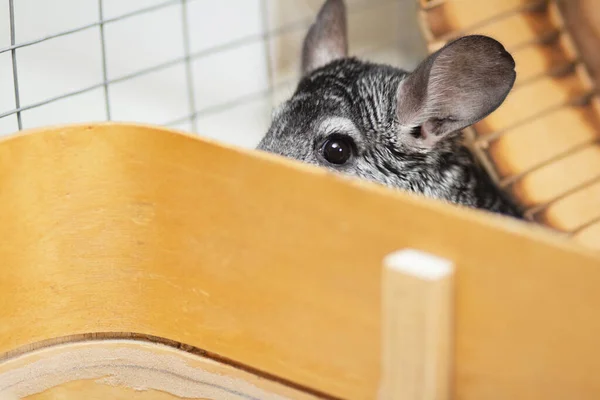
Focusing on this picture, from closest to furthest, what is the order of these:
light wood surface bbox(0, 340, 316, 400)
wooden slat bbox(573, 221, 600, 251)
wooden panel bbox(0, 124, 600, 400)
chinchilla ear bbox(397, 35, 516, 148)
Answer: wooden panel bbox(0, 124, 600, 400)
light wood surface bbox(0, 340, 316, 400)
chinchilla ear bbox(397, 35, 516, 148)
wooden slat bbox(573, 221, 600, 251)

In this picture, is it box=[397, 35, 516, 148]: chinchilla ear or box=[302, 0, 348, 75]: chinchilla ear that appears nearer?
box=[397, 35, 516, 148]: chinchilla ear

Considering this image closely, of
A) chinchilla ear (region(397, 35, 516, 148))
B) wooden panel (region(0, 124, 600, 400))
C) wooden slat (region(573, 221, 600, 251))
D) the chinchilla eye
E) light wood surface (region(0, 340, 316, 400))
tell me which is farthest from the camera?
wooden slat (region(573, 221, 600, 251))

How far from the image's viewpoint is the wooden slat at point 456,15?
1726 mm

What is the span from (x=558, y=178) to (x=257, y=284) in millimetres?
831

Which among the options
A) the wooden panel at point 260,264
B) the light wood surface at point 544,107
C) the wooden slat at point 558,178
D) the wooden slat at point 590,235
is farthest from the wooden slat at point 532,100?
the wooden panel at point 260,264

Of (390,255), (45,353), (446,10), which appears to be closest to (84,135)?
(45,353)

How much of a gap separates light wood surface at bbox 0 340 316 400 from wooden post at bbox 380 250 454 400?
0.27 metres

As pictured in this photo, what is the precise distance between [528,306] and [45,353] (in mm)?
679

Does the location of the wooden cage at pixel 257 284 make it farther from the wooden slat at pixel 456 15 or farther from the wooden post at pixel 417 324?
the wooden slat at pixel 456 15

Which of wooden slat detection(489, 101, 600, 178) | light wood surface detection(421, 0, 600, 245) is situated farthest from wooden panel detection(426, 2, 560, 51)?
wooden slat detection(489, 101, 600, 178)

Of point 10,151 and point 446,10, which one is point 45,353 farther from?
point 446,10

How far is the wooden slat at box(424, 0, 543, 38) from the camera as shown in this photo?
67.9 inches

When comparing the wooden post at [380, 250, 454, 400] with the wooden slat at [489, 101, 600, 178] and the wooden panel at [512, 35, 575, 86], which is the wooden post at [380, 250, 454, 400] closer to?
the wooden slat at [489, 101, 600, 178]

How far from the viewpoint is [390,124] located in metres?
1.58
